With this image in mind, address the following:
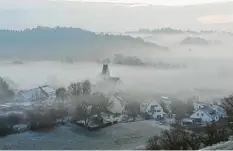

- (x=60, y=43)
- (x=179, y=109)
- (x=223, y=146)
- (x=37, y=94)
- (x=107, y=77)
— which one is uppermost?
(x=60, y=43)

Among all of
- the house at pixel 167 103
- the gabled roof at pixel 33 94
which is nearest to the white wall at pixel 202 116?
the house at pixel 167 103

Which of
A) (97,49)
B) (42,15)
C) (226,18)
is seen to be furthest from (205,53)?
(42,15)

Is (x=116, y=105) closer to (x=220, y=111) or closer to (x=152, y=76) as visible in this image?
(x=152, y=76)

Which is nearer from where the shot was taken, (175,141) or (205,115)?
(175,141)

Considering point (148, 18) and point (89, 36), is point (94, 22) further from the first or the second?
point (148, 18)

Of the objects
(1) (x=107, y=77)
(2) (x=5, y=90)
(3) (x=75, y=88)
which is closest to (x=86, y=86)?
(3) (x=75, y=88)

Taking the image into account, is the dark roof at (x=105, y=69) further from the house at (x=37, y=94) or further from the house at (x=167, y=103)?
the house at (x=167, y=103)
